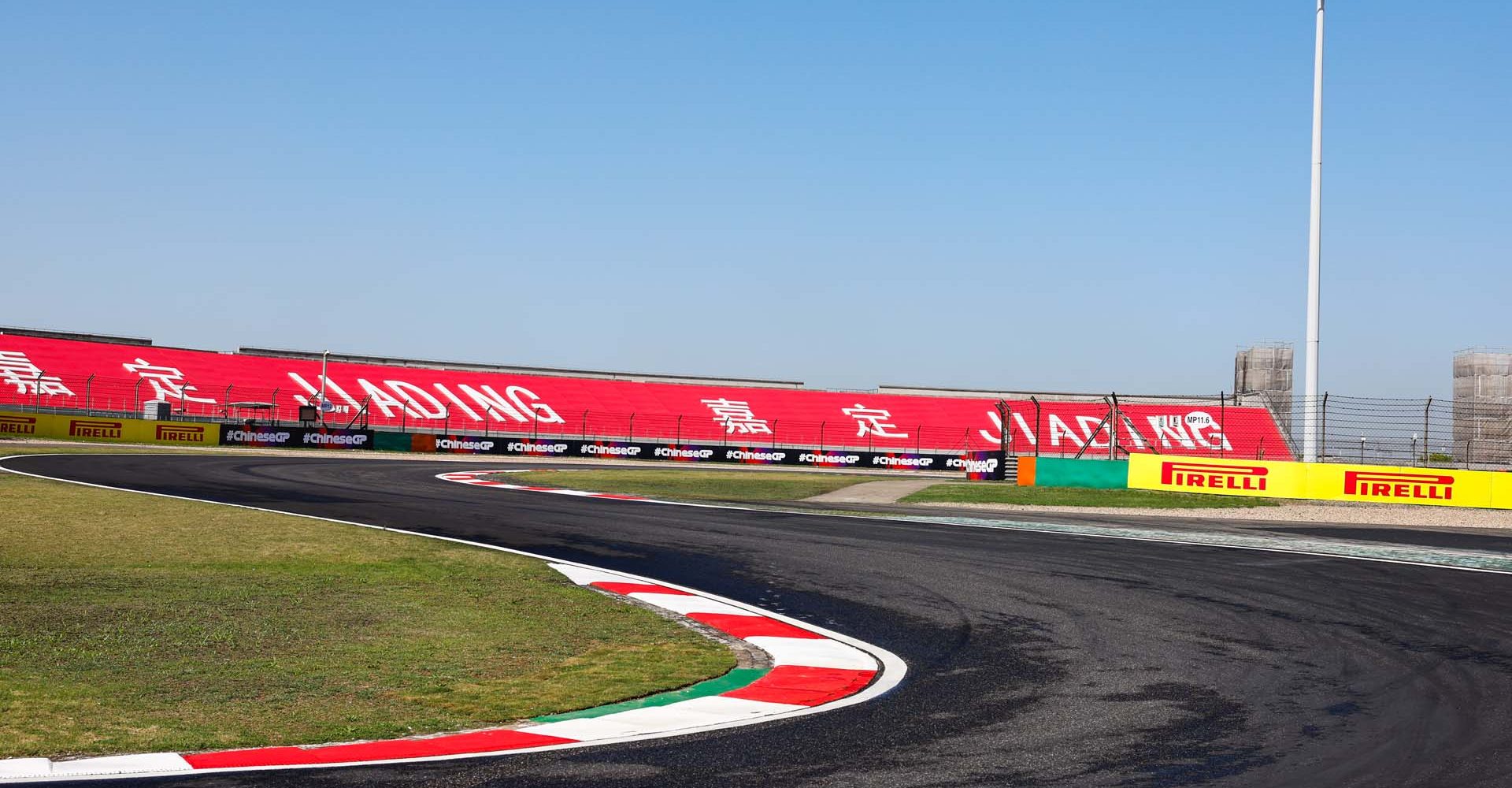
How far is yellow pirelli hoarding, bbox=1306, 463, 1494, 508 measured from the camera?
24.1 metres

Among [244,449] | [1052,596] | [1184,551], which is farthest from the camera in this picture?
[244,449]

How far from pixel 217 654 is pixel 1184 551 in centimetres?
1188

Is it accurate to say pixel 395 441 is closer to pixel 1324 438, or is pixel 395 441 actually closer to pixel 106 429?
pixel 106 429

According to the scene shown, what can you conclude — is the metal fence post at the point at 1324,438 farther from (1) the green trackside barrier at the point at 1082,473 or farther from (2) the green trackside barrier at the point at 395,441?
(2) the green trackside barrier at the point at 395,441

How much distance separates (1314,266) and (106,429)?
4082cm

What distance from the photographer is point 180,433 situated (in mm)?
43906

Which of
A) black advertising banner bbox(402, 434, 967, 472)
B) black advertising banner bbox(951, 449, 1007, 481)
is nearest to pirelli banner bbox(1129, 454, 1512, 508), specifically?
black advertising banner bbox(951, 449, 1007, 481)

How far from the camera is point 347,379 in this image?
2290 inches

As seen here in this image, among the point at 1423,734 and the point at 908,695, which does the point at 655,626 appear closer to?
the point at 908,695

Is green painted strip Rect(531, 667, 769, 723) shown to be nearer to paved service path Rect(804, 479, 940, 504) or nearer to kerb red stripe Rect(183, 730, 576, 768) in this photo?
kerb red stripe Rect(183, 730, 576, 768)

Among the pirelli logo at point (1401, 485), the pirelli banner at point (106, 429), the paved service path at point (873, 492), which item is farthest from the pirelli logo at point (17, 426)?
the pirelli logo at point (1401, 485)

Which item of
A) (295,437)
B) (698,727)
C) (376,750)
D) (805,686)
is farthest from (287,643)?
(295,437)

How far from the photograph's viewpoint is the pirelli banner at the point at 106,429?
4128cm

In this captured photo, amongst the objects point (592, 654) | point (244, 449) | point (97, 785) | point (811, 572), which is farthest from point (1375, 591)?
point (244, 449)
